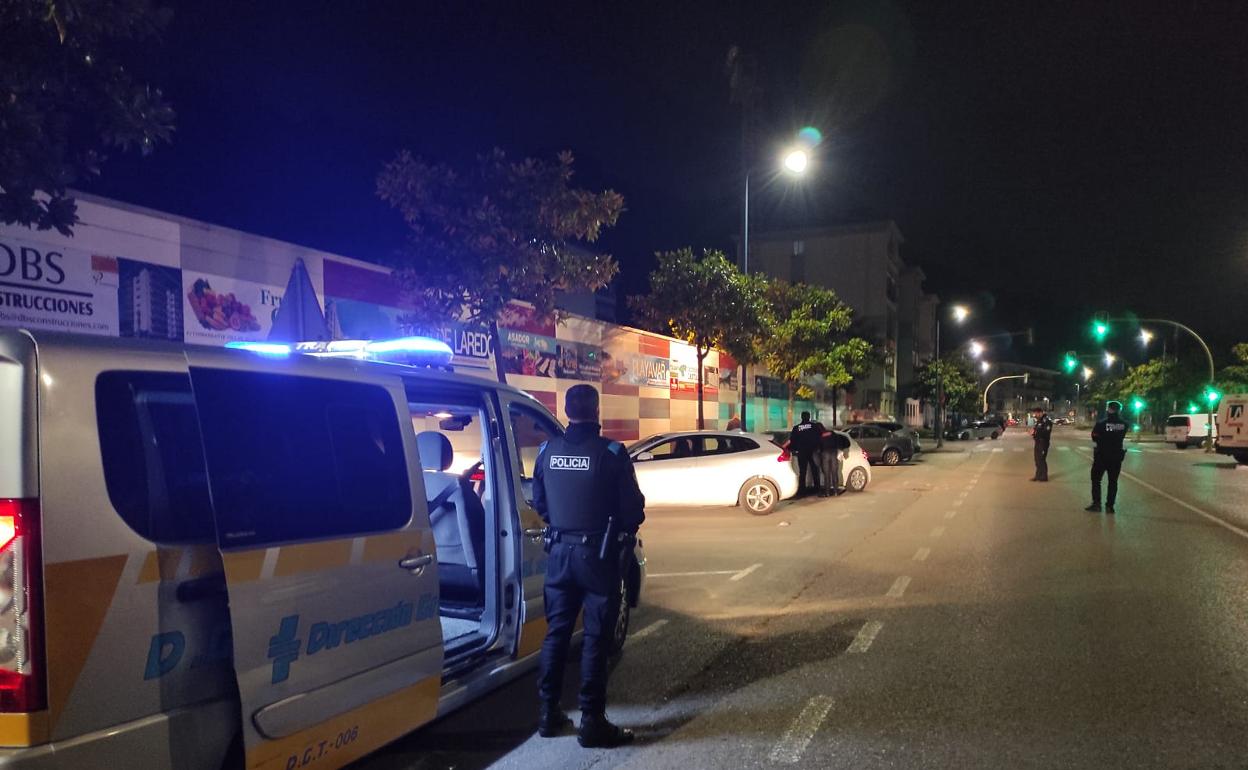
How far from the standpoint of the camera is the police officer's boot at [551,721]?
4.09 m

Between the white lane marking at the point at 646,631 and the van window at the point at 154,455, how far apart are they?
3.81 m

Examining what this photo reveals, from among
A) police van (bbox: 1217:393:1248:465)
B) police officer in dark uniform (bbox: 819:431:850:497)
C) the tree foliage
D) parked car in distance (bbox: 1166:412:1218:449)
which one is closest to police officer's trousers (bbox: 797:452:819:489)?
police officer in dark uniform (bbox: 819:431:850:497)

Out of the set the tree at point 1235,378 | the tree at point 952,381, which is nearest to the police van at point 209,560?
the tree at point 1235,378

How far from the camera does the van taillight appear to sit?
2.23 m

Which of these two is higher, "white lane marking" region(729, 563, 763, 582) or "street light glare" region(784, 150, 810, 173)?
"street light glare" region(784, 150, 810, 173)

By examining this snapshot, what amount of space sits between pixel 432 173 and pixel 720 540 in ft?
19.1

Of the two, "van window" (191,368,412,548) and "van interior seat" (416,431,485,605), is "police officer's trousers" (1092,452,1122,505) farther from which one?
"van window" (191,368,412,548)

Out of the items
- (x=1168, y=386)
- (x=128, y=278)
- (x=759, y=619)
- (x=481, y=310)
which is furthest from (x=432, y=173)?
(x=1168, y=386)

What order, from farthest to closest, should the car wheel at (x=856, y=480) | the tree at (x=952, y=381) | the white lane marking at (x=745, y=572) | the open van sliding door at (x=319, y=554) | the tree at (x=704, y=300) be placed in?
the tree at (x=952, y=381)
the tree at (x=704, y=300)
the car wheel at (x=856, y=480)
the white lane marking at (x=745, y=572)
the open van sliding door at (x=319, y=554)

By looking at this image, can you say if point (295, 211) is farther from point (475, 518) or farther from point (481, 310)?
point (475, 518)

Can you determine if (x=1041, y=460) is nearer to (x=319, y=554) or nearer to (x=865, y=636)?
(x=865, y=636)

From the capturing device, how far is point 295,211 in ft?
41.4

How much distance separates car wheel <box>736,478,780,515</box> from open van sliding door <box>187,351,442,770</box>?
31.1 feet

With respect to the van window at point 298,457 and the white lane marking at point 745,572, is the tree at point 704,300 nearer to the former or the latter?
the white lane marking at point 745,572
